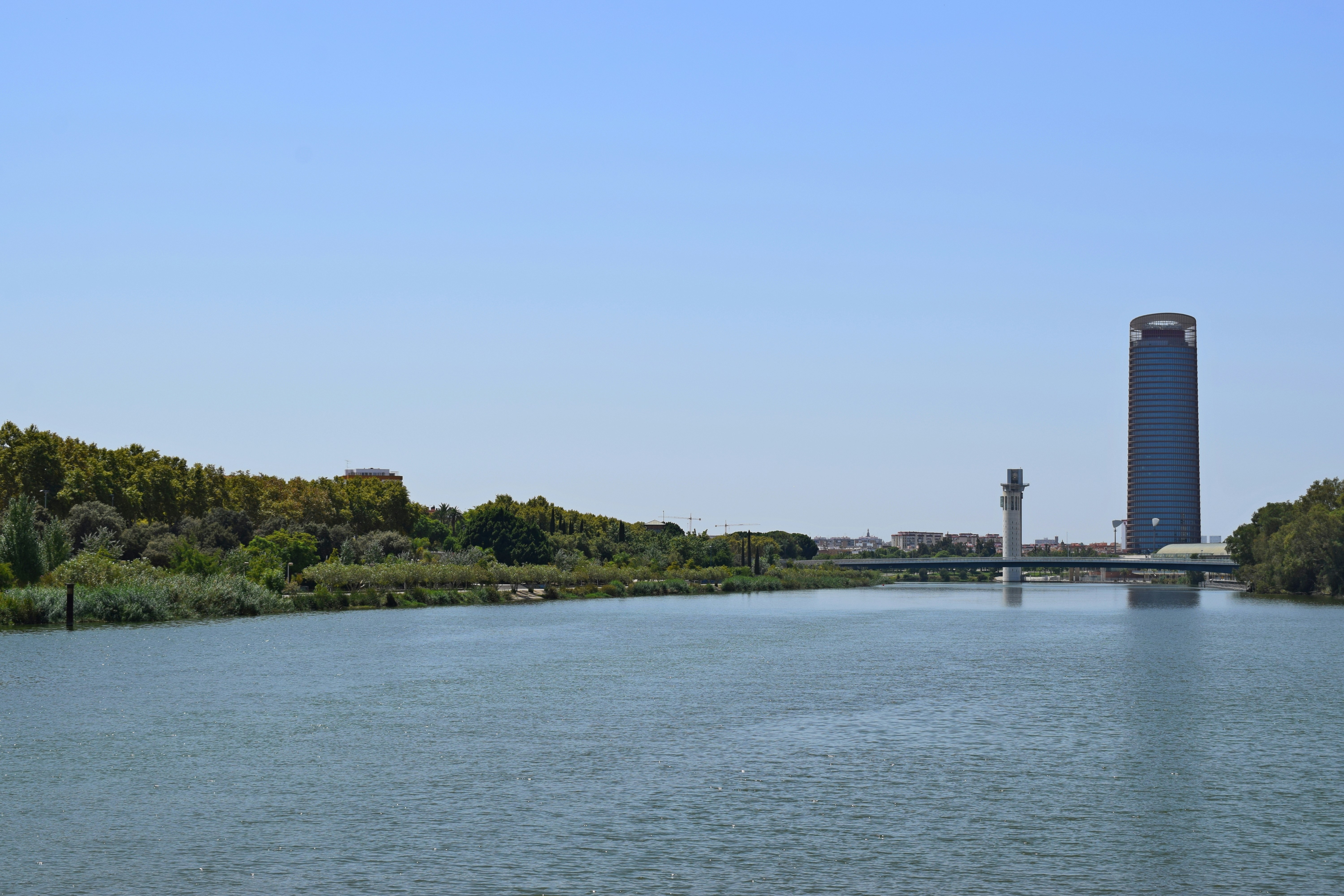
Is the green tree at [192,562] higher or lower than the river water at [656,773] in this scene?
higher

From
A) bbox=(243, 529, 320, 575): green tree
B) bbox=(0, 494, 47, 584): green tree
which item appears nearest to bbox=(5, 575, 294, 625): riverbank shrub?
bbox=(0, 494, 47, 584): green tree

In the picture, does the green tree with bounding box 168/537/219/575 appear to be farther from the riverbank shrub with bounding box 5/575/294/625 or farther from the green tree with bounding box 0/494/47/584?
the green tree with bounding box 0/494/47/584

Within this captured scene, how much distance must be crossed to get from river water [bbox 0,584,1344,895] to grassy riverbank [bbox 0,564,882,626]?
313 inches

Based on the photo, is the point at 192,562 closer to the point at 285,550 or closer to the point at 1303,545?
the point at 285,550

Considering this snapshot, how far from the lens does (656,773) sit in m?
35.8

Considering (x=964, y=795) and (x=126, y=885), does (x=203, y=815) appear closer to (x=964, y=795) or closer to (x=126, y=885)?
(x=126, y=885)

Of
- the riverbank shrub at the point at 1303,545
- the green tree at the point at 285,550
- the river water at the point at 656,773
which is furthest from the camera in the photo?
the riverbank shrub at the point at 1303,545

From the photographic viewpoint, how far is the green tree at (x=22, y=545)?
90.8 m

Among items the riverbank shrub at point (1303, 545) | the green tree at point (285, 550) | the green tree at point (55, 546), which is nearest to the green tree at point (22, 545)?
the green tree at point (55, 546)

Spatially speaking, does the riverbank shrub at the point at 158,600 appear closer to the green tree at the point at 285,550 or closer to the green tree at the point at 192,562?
the green tree at the point at 192,562

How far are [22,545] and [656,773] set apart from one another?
242 feet

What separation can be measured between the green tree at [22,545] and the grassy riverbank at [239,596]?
4.77 metres

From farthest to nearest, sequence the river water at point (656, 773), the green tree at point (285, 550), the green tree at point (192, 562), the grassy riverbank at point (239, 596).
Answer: the green tree at point (285, 550), the green tree at point (192, 562), the grassy riverbank at point (239, 596), the river water at point (656, 773)

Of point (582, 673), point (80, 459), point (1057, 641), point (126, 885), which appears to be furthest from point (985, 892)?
point (80, 459)
